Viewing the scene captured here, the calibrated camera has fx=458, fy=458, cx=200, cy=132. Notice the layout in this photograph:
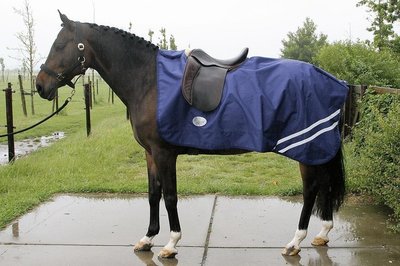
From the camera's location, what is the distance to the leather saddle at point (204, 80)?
358cm

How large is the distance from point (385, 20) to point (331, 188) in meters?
20.8

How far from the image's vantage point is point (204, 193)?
567 cm

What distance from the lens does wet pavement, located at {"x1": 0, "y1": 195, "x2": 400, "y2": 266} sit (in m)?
3.69

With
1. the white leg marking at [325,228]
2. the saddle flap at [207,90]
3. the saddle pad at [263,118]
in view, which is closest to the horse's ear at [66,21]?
the saddle pad at [263,118]

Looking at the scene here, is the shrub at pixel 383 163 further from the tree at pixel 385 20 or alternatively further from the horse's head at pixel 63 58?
the tree at pixel 385 20

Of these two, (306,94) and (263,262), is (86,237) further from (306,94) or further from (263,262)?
(306,94)

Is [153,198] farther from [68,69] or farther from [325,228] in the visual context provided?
[325,228]

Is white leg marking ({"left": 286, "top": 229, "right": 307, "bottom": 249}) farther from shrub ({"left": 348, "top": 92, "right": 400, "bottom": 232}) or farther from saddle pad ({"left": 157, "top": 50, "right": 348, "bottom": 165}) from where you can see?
shrub ({"left": 348, "top": 92, "right": 400, "bottom": 232})

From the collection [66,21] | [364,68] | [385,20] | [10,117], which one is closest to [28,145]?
[10,117]

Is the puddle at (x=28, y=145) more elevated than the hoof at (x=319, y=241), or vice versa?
the hoof at (x=319, y=241)

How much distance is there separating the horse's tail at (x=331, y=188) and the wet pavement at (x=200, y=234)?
1.00 feet

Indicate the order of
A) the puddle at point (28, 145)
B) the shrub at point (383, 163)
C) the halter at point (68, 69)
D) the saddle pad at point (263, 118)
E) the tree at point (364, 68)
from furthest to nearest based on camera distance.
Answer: the tree at point (364, 68)
the puddle at point (28, 145)
the shrub at point (383, 163)
the halter at point (68, 69)
the saddle pad at point (263, 118)

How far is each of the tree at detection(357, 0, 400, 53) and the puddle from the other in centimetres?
1450

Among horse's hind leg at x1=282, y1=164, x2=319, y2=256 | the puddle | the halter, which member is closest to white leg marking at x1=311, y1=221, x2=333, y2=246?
horse's hind leg at x1=282, y1=164, x2=319, y2=256
